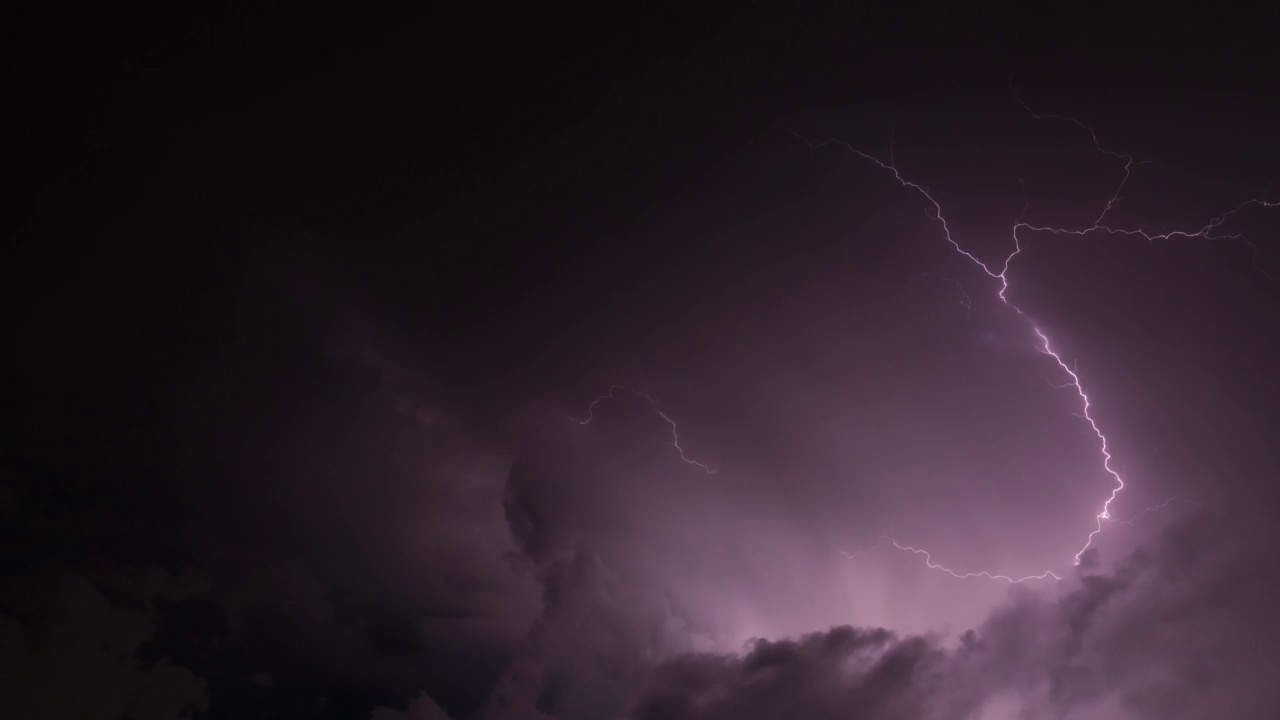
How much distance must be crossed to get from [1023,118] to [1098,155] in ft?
5.06

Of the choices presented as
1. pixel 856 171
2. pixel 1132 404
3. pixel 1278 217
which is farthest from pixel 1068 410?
pixel 856 171

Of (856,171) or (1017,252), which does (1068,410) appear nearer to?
(1017,252)

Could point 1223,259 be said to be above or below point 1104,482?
above

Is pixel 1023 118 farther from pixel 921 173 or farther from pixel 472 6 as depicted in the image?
pixel 472 6

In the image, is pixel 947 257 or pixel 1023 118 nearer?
pixel 1023 118

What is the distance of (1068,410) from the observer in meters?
17.0

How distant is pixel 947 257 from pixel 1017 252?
1.29m

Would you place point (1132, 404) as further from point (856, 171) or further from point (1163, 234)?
point (856, 171)

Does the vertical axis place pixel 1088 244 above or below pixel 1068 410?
above

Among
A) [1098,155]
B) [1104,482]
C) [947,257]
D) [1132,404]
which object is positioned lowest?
[1104,482]

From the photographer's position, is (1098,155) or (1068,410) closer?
(1098,155)

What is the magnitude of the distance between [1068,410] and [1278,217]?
4.99m

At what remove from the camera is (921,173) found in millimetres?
16281

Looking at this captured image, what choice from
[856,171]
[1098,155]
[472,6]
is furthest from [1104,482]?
[472,6]
